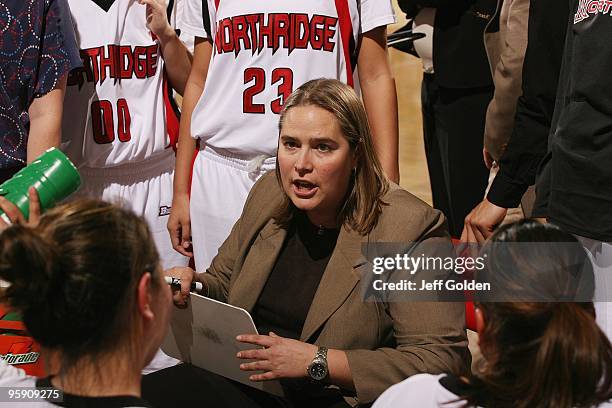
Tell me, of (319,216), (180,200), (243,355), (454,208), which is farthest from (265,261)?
(454,208)

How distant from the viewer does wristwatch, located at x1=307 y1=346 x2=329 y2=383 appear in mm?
2090

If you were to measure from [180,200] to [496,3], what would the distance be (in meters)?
1.35

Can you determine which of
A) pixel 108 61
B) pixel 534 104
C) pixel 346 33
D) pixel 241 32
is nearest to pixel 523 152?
pixel 534 104

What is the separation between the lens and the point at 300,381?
7.04 feet

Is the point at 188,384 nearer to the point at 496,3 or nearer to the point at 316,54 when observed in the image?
the point at 316,54

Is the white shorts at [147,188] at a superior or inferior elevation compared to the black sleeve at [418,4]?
inferior

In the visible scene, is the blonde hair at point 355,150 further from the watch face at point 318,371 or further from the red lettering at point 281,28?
the red lettering at point 281,28

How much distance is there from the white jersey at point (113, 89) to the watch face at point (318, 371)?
1.25 metres

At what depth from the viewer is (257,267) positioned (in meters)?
2.40

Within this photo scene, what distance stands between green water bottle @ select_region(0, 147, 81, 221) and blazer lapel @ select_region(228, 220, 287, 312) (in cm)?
59

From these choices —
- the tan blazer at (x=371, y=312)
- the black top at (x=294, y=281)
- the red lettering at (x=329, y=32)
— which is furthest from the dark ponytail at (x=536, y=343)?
the red lettering at (x=329, y=32)

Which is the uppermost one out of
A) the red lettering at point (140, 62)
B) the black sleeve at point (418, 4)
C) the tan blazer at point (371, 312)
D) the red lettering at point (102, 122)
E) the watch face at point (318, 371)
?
the black sleeve at point (418, 4)

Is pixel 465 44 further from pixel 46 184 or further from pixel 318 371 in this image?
pixel 46 184

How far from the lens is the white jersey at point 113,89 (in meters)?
2.96
